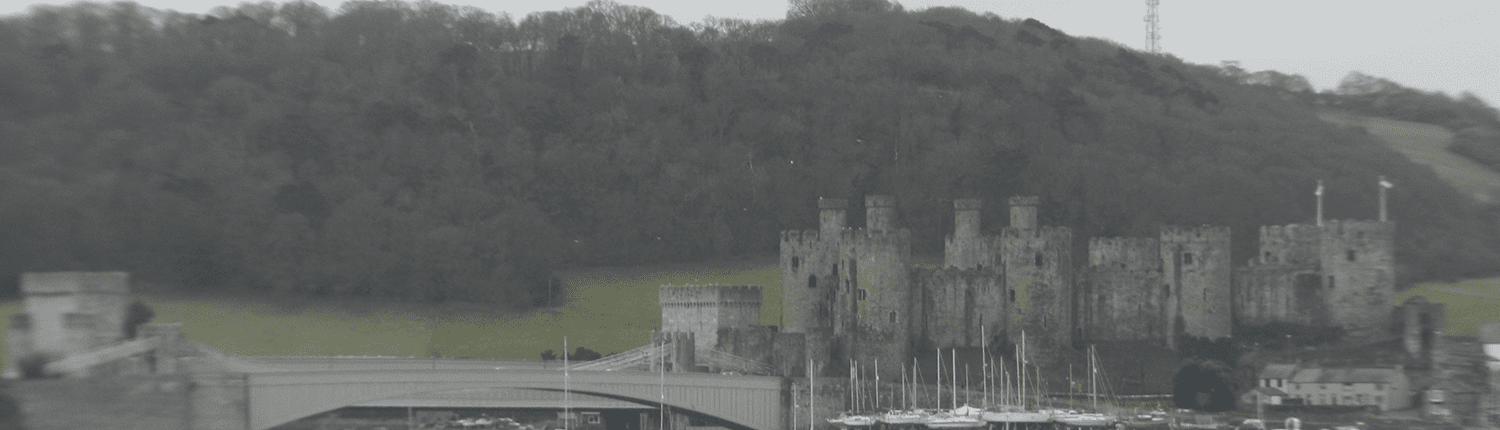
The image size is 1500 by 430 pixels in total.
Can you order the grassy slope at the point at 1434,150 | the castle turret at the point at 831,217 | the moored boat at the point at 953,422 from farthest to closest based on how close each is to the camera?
the grassy slope at the point at 1434,150, the castle turret at the point at 831,217, the moored boat at the point at 953,422

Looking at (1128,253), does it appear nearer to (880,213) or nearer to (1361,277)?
(1361,277)

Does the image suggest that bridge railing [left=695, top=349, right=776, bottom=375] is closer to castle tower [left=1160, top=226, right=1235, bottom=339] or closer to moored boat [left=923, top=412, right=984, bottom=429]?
moored boat [left=923, top=412, right=984, bottom=429]

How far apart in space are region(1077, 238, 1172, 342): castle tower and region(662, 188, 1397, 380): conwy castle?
3cm

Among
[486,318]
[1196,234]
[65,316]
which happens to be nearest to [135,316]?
[65,316]

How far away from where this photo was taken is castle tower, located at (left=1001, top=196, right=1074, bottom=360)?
3083 inches

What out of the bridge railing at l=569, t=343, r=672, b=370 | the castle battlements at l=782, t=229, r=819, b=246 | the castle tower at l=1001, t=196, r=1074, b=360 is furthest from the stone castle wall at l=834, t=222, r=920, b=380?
the bridge railing at l=569, t=343, r=672, b=370

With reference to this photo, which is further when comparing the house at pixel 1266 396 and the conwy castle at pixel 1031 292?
the conwy castle at pixel 1031 292

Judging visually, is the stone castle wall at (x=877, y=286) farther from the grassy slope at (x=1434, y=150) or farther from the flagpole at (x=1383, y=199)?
the grassy slope at (x=1434, y=150)

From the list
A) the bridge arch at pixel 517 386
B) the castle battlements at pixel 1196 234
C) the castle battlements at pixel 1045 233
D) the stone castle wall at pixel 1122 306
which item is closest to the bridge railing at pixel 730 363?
the bridge arch at pixel 517 386

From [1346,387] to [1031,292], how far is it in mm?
10406

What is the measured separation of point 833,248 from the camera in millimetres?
78125

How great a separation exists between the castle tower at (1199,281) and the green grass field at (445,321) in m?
14.2

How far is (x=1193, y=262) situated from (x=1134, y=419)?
38.1ft

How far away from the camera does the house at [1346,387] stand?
7325 cm
